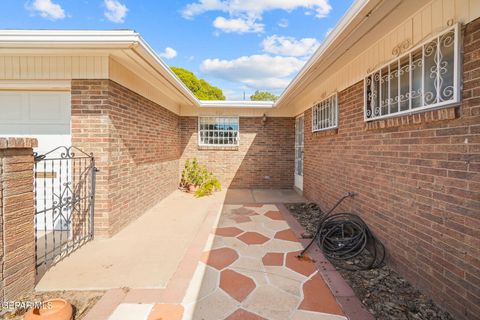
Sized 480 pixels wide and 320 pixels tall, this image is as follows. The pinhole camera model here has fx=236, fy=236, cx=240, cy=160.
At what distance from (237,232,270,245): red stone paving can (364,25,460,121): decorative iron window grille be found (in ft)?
8.06

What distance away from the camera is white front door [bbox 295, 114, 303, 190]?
25.0ft

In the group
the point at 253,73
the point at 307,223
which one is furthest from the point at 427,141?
the point at 253,73

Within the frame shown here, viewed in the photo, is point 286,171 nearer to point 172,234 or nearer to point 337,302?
point 172,234

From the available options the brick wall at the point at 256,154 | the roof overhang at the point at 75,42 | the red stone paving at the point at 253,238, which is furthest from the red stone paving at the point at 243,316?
the brick wall at the point at 256,154

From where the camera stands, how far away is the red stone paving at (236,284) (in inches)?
92.9

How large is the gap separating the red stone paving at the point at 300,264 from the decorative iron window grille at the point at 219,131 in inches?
224

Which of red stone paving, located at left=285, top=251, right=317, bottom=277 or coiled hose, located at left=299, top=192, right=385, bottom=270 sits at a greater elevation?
coiled hose, located at left=299, top=192, right=385, bottom=270

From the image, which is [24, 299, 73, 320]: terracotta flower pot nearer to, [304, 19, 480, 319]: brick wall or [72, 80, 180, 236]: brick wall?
[72, 80, 180, 236]: brick wall

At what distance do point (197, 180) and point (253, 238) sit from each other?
4327mm

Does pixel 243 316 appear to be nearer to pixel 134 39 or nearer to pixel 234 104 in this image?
pixel 134 39

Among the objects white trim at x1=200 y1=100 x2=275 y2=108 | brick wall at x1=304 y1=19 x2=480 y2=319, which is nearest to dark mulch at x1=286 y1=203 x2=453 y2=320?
brick wall at x1=304 y1=19 x2=480 y2=319

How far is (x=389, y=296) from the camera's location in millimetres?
2334

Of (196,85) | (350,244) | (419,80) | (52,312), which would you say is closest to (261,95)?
(196,85)

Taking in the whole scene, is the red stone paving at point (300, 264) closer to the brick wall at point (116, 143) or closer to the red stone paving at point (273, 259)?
the red stone paving at point (273, 259)
